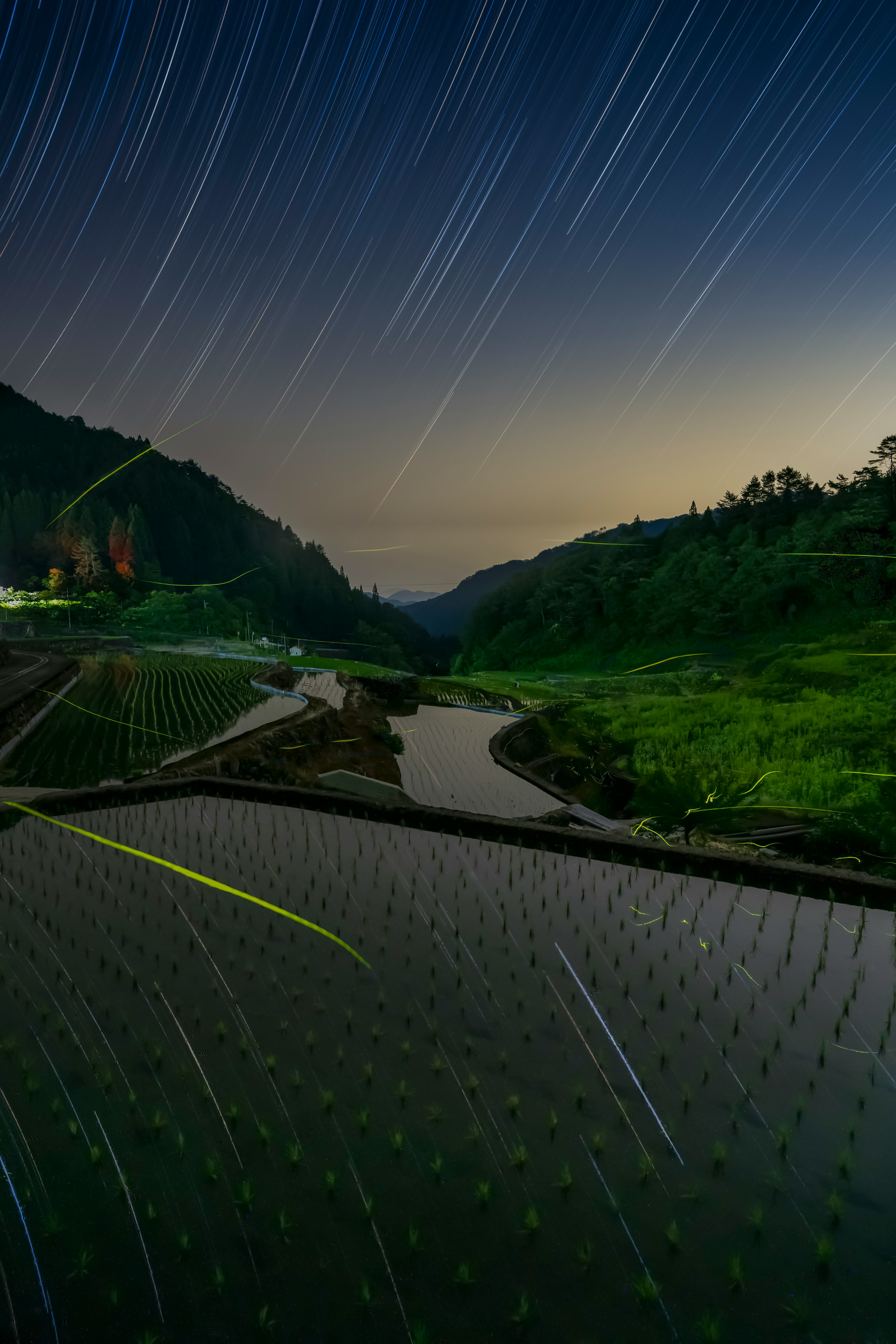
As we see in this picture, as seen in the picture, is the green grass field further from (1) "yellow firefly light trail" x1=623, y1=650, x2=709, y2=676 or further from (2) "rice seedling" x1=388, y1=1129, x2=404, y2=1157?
(2) "rice seedling" x1=388, y1=1129, x2=404, y2=1157

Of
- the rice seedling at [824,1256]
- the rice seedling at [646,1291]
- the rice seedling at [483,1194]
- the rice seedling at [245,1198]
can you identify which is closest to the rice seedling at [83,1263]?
the rice seedling at [245,1198]

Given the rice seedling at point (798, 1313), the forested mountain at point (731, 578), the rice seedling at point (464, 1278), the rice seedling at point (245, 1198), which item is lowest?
the rice seedling at point (245, 1198)

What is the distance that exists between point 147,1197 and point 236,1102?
661 millimetres

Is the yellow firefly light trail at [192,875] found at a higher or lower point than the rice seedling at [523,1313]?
higher

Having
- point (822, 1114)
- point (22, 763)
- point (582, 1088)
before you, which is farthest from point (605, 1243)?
point (22, 763)

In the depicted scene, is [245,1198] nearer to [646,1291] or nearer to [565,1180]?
[565,1180]

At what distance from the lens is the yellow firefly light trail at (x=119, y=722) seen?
680 inches

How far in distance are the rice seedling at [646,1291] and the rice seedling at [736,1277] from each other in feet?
1.06

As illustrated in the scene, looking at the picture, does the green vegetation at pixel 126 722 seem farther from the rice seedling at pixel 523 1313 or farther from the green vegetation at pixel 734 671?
the rice seedling at pixel 523 1313

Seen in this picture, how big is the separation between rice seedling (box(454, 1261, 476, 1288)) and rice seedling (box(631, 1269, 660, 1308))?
0.70 metres

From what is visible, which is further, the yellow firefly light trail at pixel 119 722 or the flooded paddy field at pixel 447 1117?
the yellow firefly light trail at pixel 119 722

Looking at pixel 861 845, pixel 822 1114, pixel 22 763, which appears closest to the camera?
pixel 822 1114

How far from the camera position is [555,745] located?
20500 mm

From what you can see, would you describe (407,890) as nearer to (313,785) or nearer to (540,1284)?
(540,1284)
